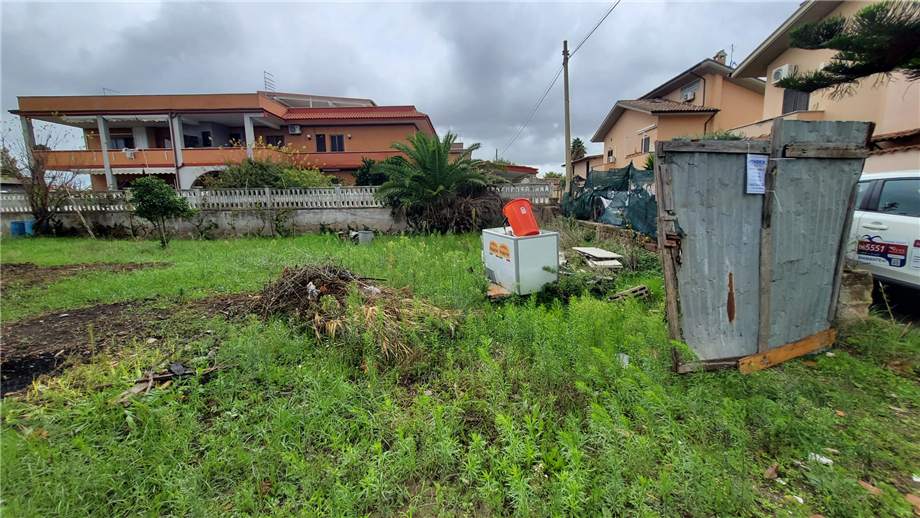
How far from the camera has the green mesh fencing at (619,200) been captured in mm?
6652

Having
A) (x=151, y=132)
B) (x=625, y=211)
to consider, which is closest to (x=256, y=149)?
(x=151, y=132)

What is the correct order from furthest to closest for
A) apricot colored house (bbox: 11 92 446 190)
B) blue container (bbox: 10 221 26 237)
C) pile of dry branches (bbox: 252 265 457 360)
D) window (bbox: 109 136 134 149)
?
window (bbox: 109 136 134 149)
apricot colored house (bbox: 11 92 446 190)
blue container (bbox: 10 221 26 237)
pile of dry branches (bbox: 252 265 457 360)

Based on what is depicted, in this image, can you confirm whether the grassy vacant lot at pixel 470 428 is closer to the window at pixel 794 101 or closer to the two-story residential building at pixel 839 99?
the two-story residential building at pixel 839 99

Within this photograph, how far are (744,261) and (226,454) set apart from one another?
3.70 meters

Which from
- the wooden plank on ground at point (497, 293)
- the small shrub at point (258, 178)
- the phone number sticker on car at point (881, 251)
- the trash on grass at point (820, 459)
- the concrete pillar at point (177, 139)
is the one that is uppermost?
the concrete pillar at point (177, 139)

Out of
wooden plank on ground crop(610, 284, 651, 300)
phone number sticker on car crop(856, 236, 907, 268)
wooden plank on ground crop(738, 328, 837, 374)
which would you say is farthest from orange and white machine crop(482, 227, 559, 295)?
phone number sticker on car crop(856, 236, 907, 268)

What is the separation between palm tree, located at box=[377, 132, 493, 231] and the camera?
9617 millimetres

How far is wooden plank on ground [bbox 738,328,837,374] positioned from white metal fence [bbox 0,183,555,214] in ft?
26.0

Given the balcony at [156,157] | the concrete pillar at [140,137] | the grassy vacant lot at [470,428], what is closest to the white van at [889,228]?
the grassy vacant lot at [470,428]

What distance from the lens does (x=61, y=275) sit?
580 centimetres

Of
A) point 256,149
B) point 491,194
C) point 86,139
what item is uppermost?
point 86,139

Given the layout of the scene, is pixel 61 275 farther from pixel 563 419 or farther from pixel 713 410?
pixel 713 410

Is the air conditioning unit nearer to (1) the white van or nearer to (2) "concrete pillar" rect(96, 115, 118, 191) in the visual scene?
(1) the white van

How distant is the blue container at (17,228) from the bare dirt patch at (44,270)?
557cm
